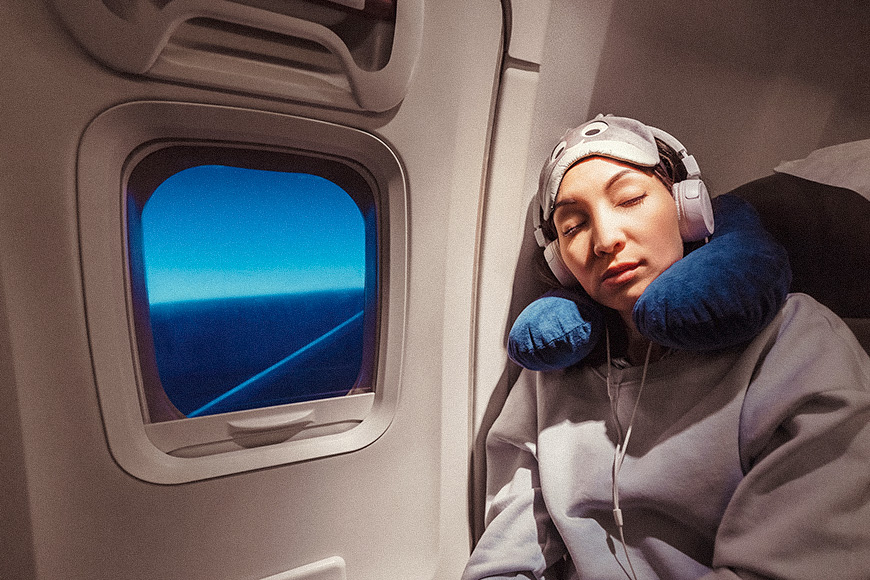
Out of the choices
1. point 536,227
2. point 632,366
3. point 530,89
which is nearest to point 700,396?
point 632,366

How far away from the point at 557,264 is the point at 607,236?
0.59 ft

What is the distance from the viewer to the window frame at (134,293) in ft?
2.40

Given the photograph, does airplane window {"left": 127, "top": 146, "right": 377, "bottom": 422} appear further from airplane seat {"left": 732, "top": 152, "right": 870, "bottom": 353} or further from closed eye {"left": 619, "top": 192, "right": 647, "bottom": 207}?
airplane seat {"left": 732, "top": 152, "right": 870, "bottom": 353}

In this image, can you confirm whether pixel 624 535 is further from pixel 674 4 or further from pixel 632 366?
pixel 674 4

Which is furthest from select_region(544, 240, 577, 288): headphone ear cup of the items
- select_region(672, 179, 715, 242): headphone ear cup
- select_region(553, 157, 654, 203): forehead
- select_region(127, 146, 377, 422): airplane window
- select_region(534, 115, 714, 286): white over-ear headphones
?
select_region(127, 146, 377, 422): airplane window

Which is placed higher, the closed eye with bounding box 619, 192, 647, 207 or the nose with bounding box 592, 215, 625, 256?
the closed eye with bounding box 619, 192, 647, 207

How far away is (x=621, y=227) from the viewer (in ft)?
2.46

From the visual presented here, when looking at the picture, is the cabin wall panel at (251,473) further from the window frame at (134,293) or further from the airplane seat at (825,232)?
the airplane seat at (825,232)

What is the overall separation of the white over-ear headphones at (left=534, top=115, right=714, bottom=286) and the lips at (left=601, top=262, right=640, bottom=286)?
14cm

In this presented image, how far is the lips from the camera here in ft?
2.46

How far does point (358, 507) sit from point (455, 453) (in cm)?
27

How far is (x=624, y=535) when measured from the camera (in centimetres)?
81

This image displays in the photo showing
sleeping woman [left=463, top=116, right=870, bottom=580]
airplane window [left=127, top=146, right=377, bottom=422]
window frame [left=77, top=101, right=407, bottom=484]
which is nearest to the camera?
sleeping woman [left=463, top=116, right=870, bottom=580]

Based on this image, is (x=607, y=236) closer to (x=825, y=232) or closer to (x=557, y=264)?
(x=557, y=264)
